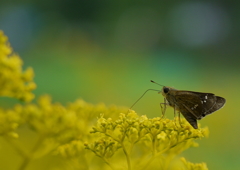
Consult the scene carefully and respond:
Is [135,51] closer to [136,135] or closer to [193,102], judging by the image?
[193,102]

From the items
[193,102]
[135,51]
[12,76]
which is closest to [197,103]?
[193,102]

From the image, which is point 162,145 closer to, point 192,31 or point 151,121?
point 151,121

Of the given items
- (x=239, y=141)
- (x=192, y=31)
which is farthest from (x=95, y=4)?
(x=239, y=141)

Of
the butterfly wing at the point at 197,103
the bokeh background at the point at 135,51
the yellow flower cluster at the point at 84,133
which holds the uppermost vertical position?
the bokeh background at the point at 135,51

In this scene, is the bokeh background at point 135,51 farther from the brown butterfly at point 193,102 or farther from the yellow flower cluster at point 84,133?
the yellow flower cluster at point 84,133

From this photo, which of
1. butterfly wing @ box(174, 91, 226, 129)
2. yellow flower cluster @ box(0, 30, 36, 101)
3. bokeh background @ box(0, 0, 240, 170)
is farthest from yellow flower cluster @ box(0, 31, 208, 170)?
bokeh background @ box(0, 0, 240, 170)

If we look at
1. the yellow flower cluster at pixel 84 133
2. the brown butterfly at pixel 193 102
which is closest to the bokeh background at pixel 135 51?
the brown butterfly at pixel 193 102
